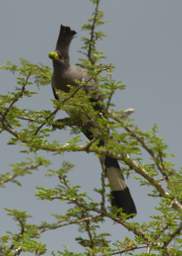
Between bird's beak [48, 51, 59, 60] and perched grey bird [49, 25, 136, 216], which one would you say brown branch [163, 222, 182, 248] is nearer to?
perched grey bird [49, 25, 136, 216]

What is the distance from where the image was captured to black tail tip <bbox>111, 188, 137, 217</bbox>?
30.9 feet

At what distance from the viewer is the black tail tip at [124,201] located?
9422 millimetres


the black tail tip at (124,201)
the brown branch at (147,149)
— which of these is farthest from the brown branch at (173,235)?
the black tail tip at (124,201)

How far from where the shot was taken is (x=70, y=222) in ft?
27.0

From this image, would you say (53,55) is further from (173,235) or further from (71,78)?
(173,235)

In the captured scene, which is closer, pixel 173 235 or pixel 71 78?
pixel 173 235

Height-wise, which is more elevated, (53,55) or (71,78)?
(53,55)

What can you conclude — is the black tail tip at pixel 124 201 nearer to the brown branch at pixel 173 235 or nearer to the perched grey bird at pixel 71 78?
the perched grey bird at pixel 71 78

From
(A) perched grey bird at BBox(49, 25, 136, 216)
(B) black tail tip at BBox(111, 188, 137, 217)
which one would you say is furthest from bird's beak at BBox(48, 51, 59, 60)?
(B) black tail tip at BBox(111, 188, 137, 217)

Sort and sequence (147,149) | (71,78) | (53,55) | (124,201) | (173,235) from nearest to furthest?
(147,149) → (173,235) → (53,55) → (71,78) → (124,201)

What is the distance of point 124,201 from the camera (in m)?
9.51

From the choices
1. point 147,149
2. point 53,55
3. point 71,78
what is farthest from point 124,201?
point 53,55

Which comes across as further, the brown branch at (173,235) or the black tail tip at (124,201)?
the black tail tip at (124,201)

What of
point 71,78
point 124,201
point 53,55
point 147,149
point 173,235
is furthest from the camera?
point 124,201
